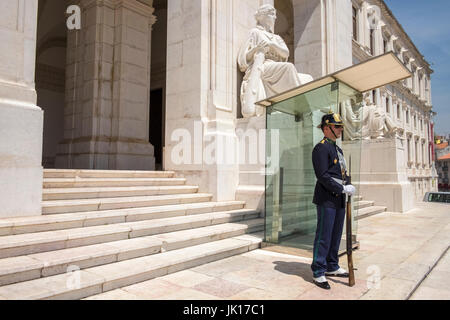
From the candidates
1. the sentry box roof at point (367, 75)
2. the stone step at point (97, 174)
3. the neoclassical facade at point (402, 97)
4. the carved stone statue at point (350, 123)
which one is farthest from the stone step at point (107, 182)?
the neoclassical facade at point (402, 97)

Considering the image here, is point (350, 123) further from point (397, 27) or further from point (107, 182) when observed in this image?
point (397, 27)

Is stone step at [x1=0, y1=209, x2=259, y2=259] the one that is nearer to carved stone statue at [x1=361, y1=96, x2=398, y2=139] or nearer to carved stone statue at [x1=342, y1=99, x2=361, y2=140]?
carved stone statue at [x1=342, y1=99, x2=361, y2=140]

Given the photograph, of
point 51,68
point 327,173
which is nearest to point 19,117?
point 327,173

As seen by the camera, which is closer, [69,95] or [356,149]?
[356,149]

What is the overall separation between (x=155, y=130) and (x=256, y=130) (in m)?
8.76

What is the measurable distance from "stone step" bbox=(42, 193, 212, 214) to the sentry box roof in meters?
2.60

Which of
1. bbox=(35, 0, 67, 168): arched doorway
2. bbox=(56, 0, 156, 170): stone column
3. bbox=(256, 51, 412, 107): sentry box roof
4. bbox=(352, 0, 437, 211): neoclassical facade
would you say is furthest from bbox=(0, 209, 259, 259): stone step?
bbox=(35, 0, 67, 168): arched doorway

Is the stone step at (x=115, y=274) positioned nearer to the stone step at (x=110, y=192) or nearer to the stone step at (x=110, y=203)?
the stone step at (x=110, y=203)

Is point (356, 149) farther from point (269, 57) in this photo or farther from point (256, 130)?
point (269, 57)

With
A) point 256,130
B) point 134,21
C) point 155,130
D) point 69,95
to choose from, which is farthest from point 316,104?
point 155,130

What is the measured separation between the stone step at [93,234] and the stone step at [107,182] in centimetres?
142

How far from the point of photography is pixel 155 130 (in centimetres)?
1518

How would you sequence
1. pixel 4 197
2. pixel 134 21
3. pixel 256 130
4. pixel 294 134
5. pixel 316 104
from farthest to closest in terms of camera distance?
1. pixel 134 21
2. pixel 256 130
3. pixel 294 134
4. pixel 316 104
5. pixel 4 197

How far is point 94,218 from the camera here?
4582 millimetres
